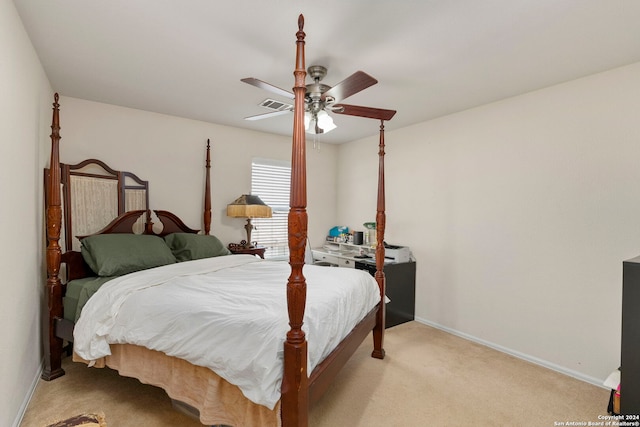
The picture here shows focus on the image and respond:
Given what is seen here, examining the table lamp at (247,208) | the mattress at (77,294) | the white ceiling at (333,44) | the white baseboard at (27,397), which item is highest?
the white ceiling at (333,44)

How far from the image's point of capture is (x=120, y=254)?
8.56 feet

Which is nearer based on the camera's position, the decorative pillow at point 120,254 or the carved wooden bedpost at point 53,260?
the carved wooden bedpost at point 53,260

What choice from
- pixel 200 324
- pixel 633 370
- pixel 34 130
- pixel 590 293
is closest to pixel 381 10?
pixel 200 324

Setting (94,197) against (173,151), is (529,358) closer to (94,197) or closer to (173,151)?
(173,151)

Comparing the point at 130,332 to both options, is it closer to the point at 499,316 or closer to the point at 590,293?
the point at 499,316

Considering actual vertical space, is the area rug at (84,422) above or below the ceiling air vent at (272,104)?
below

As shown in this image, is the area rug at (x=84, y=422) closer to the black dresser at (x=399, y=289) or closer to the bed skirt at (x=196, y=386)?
the bed skirt at (x=196, y=386)

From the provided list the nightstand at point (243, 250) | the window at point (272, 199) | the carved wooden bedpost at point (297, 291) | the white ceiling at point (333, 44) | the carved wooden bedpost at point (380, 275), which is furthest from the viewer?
the window at point (272, 199)

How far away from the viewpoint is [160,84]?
2.74 meters

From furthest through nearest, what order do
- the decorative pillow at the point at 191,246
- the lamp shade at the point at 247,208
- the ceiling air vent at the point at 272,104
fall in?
1. the lamp shade at the point at 247,208
2. the decorative pillow at the point at 191,246
3. the ceiling air vent at the point at 272,104

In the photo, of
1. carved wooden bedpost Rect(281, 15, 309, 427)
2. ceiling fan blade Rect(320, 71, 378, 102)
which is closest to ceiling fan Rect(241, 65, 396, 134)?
ceiling fan blade Rect(320, 71, 378, 102)

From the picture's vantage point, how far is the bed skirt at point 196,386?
1504 millimetres

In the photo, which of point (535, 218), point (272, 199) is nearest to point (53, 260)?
point (272, 199)

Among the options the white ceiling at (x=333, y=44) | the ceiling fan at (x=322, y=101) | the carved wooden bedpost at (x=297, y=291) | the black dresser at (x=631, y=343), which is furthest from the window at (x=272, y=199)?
the black dresser at (x=631, y=343)
